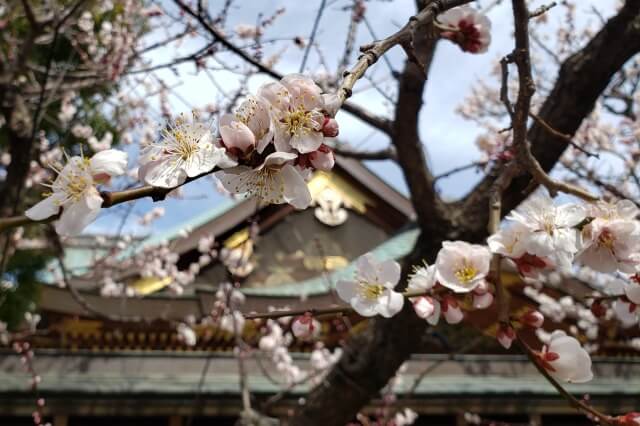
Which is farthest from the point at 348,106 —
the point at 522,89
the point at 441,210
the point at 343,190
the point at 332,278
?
the point at 343,190

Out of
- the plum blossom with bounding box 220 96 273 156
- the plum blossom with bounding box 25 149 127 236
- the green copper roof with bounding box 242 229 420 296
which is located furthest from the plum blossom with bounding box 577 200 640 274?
the green copper roof with bounding box 242 229 420 296

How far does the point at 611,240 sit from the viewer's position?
1.59m

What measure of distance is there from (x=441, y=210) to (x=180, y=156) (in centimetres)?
259

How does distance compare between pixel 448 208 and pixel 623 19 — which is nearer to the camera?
pixel 623 19

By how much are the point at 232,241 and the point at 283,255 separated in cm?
78

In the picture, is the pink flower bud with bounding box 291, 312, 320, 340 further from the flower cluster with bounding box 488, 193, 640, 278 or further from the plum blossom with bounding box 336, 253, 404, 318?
the flower cluster with bounding box 488, 193, 640, 278

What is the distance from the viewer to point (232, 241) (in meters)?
8.89

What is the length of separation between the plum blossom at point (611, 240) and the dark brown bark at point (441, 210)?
5.02ft

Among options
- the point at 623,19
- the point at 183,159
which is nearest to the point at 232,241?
the point at 623,19

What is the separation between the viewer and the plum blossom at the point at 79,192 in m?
1.03

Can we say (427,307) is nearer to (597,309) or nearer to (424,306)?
(424,306)

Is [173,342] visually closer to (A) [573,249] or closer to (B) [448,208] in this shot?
(B) [448,208]

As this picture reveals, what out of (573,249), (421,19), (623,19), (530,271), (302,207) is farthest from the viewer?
(623,19)

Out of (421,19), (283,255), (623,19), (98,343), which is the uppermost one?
(623,19)
